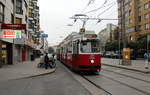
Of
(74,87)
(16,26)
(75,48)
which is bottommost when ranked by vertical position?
(74,87)

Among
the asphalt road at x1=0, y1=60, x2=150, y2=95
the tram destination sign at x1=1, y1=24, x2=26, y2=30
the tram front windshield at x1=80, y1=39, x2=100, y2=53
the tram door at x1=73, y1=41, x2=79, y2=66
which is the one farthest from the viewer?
the tram destination sign at x1=1, y1=24, x2=26, y2=30

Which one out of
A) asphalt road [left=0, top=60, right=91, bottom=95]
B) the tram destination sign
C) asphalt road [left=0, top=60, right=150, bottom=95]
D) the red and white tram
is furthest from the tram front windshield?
asphalt road [left=0, top=60, right=91, bottom=95]

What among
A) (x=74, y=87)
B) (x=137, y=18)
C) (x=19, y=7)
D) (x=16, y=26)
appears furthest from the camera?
(x=137, y=18)

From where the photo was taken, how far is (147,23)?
81938 millimetres

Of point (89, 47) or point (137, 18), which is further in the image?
point (137, 18)

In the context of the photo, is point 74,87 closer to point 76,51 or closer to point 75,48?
point 76,51

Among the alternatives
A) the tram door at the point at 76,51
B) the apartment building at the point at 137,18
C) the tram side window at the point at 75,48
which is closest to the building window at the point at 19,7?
the tram side window at the point at 75,48

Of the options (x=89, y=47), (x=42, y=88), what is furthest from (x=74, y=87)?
(x=89, y=47)

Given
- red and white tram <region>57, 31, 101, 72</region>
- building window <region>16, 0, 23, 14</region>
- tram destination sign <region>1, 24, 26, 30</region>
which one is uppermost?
building window <region>16, 0, 23, 14</region>

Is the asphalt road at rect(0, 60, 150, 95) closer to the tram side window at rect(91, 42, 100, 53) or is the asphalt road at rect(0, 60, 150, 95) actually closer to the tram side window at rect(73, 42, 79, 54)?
the tram side window at rect(91, 42, 100, 53)

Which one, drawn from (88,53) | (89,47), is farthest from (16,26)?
(88,53)

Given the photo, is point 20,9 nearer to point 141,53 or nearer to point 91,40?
point 91,40

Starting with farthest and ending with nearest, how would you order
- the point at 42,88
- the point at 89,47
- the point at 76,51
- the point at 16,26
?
the point at 16,26
the point at 76,51
the point at 89,47
the point at 42,88

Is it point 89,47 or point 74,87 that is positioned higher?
point 89,47
